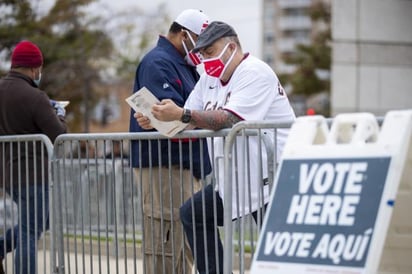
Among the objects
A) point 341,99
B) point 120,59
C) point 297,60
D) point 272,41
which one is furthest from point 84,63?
point 272,41

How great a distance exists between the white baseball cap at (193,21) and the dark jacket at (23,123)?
1.44 m

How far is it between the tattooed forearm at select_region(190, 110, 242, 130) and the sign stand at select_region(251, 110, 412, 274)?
1.15m

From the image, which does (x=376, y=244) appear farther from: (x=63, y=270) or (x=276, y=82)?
(x=63, y=270)

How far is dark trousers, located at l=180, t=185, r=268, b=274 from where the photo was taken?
21.1 feet

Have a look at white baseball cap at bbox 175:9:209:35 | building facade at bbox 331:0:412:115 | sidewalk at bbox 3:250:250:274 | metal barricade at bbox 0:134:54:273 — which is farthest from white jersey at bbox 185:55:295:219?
building facade at bbox 331:0:412:115

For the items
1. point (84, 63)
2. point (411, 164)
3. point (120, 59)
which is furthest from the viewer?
point (120, 59)

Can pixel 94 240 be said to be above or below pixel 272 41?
above

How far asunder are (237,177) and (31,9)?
22691mm

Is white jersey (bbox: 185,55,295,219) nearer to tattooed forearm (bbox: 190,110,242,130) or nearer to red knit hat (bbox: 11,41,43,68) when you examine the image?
tattooed forearm (bbox: 190,110,242,130)

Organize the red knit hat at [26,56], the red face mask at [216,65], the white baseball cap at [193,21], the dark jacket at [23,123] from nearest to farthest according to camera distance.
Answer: the red face mask at [216,65]
the white baseball cap at [193,21]
the dark jacket at [23,123]
the red knit hat at [26,56]

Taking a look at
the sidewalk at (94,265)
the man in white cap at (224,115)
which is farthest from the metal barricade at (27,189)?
the man in white cap at (224,115)

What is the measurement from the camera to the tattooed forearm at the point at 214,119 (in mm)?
6105

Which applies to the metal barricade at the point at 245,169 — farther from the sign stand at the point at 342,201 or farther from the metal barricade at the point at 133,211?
the sign stand at the point at 342,201

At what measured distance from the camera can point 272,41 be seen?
129m
